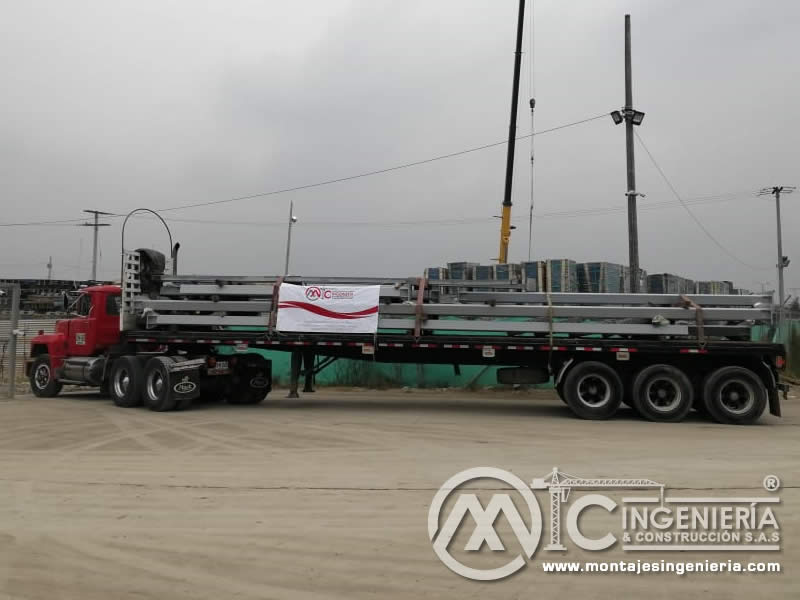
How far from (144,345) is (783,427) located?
1216 cm

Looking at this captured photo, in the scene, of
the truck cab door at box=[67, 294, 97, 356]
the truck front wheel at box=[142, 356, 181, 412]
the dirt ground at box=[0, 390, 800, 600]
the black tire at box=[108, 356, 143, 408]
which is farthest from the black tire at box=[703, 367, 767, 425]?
the truck cab door at box=[67, 294, 97, 356]

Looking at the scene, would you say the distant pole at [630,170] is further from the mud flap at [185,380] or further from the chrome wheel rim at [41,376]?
the chrome wheel rim at [41,376]

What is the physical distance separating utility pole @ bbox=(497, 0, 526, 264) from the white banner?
559 centimetres

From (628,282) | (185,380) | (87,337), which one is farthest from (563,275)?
(87,337)

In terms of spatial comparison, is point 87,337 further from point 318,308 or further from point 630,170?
point 630,170

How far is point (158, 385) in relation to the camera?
13312 mm

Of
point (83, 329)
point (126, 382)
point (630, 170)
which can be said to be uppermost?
point (630, 170)

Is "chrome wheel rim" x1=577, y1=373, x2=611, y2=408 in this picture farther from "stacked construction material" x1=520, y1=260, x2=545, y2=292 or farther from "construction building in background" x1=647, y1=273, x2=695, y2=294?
"construction building in background" x1=647, y1=273, x2=695, y2=294

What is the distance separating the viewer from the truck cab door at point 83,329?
14.9 meters

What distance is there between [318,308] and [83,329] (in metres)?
5.68

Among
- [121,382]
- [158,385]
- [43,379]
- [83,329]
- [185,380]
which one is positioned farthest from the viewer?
[43,379]

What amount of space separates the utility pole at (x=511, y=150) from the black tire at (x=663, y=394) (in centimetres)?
621

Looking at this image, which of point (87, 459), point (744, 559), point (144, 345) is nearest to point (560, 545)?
point (744, 559)

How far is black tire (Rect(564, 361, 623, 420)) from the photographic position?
12.2 meters
